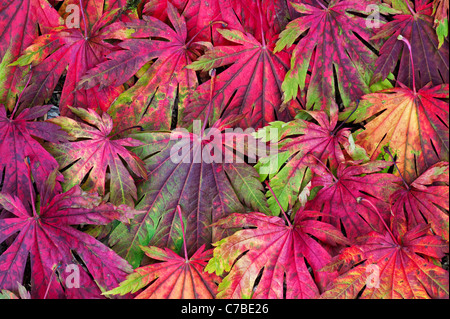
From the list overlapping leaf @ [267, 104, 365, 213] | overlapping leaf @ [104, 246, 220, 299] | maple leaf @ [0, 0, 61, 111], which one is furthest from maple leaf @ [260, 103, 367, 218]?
maple leaf @ [0, 0, 61, 111]

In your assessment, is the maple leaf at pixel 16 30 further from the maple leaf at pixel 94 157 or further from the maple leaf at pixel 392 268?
the maple leaf at pixel 392 268

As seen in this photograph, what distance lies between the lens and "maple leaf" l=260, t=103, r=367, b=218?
849 millimetres

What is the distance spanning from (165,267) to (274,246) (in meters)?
0.28

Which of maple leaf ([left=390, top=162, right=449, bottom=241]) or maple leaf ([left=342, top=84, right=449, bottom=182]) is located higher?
maple leaf ([left=342, top=84, right=449, bottom=182])

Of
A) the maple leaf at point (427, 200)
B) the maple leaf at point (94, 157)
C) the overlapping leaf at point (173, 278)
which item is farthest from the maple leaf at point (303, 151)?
the maple leaf at point (94, 157)

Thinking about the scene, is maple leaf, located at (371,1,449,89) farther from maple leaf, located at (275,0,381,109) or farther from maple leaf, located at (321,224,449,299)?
maple leaf, located at (321,224,449,299)

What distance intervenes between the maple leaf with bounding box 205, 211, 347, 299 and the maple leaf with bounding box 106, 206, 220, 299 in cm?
3

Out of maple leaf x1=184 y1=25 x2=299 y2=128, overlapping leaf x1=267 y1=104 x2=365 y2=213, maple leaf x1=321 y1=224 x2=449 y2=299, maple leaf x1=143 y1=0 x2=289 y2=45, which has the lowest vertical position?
maple leaf x1=321 y1=224 x2=449 y2=299

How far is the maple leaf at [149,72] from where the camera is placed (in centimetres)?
85

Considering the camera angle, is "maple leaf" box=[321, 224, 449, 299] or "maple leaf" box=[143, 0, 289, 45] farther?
→ "maple leaf" box=[143, 0, 289, 45]

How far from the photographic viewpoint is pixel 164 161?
2.85 ft

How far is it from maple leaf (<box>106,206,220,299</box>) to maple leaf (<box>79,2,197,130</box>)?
13.7 inches

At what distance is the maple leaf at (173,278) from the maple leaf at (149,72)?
348mm

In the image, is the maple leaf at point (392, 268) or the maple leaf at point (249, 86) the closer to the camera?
the maple leaf at point (392, 268)
